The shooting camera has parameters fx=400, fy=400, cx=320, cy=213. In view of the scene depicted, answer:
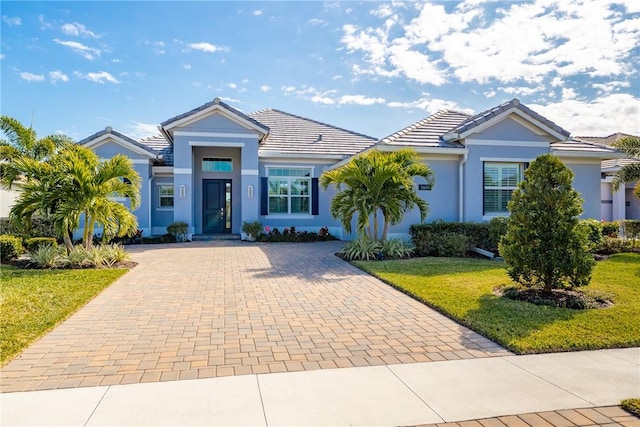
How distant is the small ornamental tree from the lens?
7078mm

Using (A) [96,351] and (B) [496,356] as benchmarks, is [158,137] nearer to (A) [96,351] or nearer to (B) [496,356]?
(A) [96,351]

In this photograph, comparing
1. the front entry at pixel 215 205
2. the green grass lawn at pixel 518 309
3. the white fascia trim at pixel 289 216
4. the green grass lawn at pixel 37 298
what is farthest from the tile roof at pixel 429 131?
the green grass lawn at pixel 37 298

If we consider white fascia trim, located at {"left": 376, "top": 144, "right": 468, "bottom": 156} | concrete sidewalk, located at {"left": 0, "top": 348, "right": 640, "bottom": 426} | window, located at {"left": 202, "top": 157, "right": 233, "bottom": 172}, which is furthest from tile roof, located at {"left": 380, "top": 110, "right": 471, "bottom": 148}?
concrete sidewalk, located at {"left": 0, "top": 348, "right": 640, "bottom": 426}

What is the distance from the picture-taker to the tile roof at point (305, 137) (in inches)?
765

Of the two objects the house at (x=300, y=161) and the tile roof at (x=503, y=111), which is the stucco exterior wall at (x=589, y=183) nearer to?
the house at (x=300, y=161)

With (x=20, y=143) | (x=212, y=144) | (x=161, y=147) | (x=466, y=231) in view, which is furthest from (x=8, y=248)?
(x=466, y=231)

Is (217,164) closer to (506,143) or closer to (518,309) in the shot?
(506,143)

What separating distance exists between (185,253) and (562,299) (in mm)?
11139

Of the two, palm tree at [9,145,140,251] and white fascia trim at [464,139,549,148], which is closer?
palm tree at [9,145,140,251]

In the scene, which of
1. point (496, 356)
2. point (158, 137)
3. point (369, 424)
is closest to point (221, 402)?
point (369, 424)

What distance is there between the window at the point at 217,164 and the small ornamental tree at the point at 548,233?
1485 cm

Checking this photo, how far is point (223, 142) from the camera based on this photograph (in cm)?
1775

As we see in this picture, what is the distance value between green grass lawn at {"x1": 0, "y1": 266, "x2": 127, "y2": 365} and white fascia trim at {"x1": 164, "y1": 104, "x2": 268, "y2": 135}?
8.88 meters

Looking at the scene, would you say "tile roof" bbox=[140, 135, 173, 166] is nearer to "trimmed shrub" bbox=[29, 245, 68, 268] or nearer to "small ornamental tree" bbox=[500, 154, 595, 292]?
"trimmed shrub" bbox=[29, 245, 68, 268]
